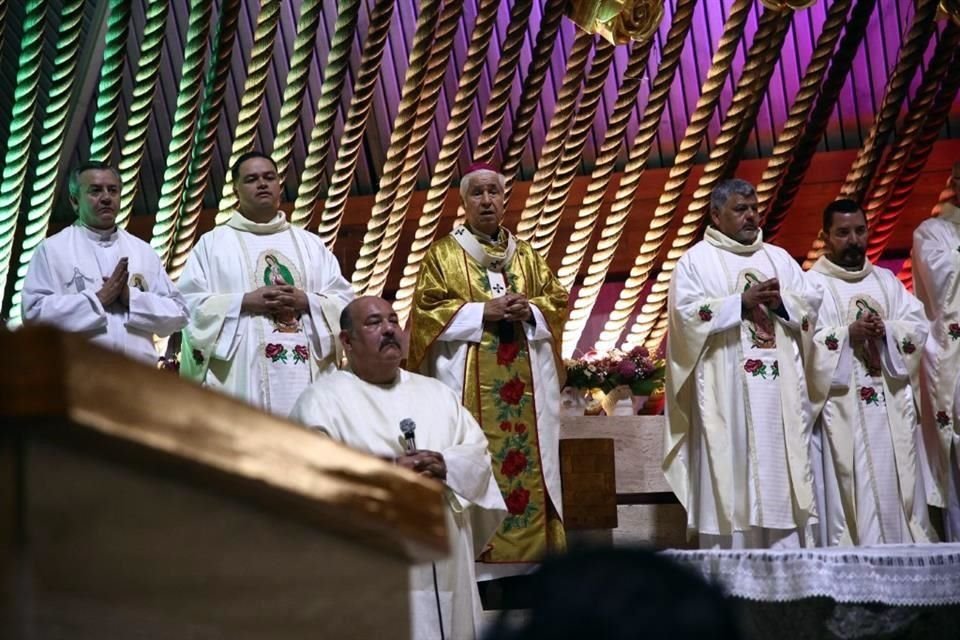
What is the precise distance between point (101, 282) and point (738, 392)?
266 centimetres

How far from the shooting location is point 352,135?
7418 mm

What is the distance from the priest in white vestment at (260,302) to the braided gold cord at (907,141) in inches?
114

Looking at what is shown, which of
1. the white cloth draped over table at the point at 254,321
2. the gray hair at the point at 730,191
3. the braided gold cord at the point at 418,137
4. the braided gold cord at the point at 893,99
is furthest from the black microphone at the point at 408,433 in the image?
the braided gold cord at the point at 893,99

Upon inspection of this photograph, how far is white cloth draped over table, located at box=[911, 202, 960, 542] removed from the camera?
712 centimetres

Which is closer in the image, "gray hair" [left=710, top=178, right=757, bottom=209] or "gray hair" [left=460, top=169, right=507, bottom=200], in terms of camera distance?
"gray hair" [left=460, top=169, right=507, bottom=200]

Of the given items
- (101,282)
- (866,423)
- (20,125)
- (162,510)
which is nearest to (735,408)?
(866,423)

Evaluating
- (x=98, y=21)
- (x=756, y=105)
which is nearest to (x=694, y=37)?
Result: (x=756, y=105)

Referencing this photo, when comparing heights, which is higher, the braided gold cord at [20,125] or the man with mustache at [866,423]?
the braided gold cord at [20,125]

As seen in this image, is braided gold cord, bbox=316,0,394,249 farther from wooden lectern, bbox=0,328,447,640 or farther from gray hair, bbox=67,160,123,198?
wooden lectern, bbox=0,328,447,640

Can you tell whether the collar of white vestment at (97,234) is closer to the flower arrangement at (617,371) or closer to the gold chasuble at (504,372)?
the gold chasuble at (504,372)

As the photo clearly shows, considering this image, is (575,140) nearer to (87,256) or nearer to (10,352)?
(87,256)

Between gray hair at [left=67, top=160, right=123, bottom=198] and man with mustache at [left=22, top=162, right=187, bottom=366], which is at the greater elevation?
gray hair at [left=67, top=160, right=123, bottom=198]

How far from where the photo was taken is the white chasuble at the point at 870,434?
22.5 ft

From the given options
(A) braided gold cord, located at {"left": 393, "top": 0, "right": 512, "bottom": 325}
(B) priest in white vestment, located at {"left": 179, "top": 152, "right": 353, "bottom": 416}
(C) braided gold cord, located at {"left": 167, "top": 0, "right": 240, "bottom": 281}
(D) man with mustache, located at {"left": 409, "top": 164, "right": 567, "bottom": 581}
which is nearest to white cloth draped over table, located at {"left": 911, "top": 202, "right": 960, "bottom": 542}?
(D) man with mustache, located at {"left": 409, "top": 164, "right": 567, "bottom": 581}
